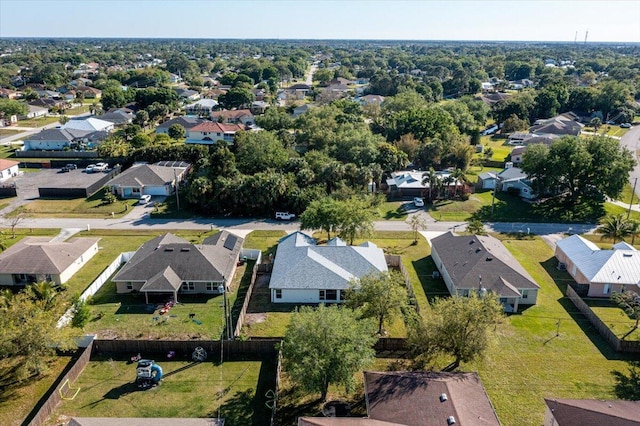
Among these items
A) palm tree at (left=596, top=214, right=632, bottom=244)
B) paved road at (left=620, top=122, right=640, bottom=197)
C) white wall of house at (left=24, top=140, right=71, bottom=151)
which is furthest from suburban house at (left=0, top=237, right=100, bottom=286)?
paved road at (left=620, top=122, right=640, bottom=197)

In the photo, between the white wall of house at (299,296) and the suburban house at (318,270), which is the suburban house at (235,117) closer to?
the suburban house at (318,270)

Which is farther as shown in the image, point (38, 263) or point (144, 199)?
point (144, 199)

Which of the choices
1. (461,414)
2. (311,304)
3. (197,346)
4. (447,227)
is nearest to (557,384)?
(461,414)

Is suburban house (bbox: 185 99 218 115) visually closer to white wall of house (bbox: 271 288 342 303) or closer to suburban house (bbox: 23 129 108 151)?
suburban house (bbox: 23 129 108 151)

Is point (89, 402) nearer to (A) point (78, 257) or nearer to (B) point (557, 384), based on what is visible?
(A) point (78, 257)

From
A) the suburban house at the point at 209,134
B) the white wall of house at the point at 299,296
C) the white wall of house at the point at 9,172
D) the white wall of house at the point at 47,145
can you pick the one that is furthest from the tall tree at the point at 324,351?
the white wall of house at the point at 47,145

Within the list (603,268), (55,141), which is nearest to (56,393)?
(603,268)

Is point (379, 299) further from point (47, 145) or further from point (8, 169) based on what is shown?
point (47, 145)
